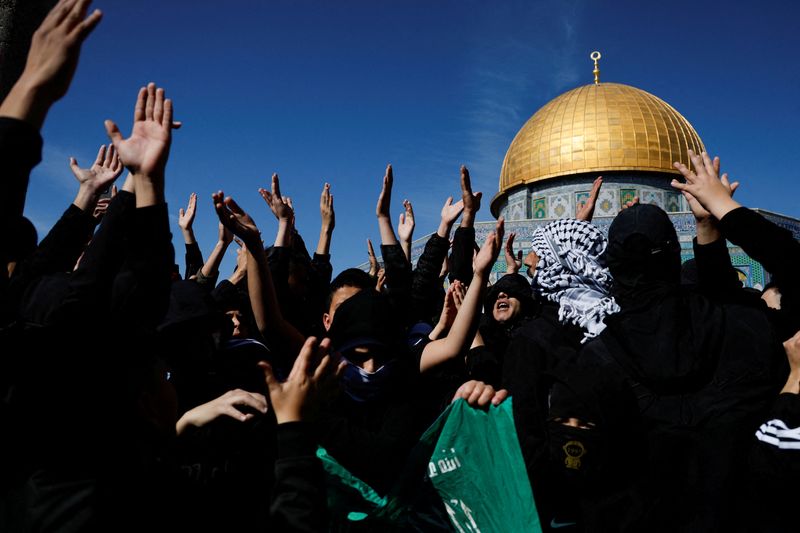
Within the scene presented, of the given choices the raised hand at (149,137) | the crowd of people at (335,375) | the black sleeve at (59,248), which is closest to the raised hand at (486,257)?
the crowd of people at (335,375)

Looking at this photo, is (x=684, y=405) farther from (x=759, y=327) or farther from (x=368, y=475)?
(x=368, y=475)

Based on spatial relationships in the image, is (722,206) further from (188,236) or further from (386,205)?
(188,236)

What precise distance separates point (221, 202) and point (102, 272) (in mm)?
1102

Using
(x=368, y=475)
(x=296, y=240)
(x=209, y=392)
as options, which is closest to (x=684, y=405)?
(x=368, y=475)

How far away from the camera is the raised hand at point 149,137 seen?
1.61 m

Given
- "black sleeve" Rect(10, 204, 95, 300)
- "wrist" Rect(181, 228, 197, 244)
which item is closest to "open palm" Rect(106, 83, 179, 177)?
"black sleeve" Rect(10, 204, 95, 300)

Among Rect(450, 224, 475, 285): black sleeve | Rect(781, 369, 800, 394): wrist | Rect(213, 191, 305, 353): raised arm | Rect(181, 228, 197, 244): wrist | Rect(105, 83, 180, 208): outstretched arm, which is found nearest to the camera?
Rect(105, 83, 180, 208): outstretched arm

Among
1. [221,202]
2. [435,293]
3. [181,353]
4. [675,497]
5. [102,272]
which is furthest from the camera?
[435,293]

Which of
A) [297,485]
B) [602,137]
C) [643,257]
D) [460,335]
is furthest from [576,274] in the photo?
[602,137]

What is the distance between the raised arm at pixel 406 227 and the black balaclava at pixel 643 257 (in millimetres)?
1835

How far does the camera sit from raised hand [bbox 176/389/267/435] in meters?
1.88

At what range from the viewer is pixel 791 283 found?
200cm

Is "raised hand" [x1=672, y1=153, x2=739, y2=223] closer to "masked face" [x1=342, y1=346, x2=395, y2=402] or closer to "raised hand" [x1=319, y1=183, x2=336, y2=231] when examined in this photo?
"masked face" [x1=342, y1=346, x2=395, y2=402]

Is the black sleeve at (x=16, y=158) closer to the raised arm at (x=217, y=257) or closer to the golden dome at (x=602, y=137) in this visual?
the raised arm at (x=217, y=257)
